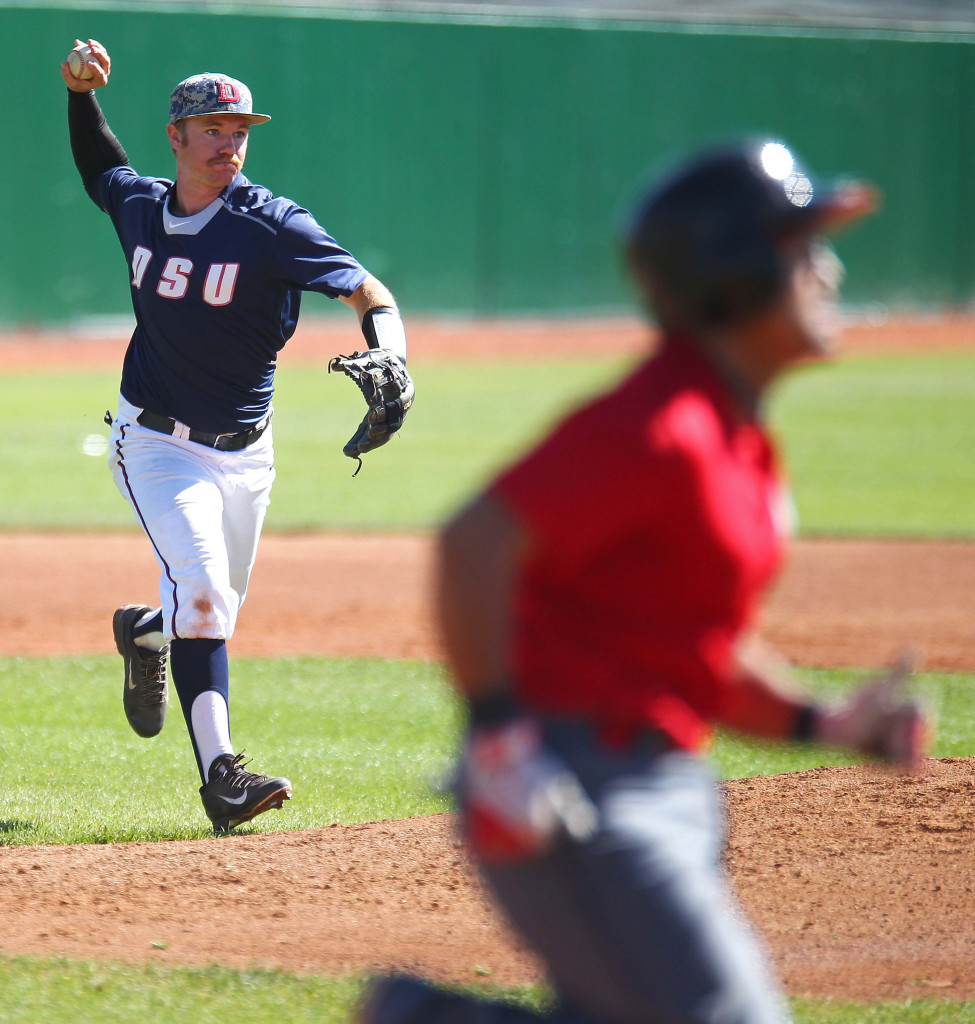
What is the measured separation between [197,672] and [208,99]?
1.74 meters

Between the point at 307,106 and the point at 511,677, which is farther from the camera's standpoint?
the point at 307,106

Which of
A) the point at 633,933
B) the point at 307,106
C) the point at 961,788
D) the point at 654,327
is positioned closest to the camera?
the point at 633,933

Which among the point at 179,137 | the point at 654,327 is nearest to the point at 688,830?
the point at 654,327

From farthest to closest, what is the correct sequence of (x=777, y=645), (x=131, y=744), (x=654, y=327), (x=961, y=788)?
(x=777, y=645)
(x=131, y=744)
(x=961, y=788)
(x=654, y=327)

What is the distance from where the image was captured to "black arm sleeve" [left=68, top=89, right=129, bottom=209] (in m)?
5.21

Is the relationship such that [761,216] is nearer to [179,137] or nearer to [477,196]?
[179,137]

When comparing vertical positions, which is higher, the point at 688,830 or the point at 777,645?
the point at 688,830

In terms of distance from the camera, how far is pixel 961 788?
15.2 ft

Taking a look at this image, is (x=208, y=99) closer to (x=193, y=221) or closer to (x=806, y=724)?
(x=193, y=221)

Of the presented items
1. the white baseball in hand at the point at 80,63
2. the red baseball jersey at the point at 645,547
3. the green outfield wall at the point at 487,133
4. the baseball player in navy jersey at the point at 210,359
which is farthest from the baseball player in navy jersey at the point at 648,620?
the green outfield wall at the point at 487,133

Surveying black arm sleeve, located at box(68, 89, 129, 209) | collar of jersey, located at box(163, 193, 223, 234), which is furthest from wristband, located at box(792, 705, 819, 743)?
black arm sleeve, located at box(68, 89, 129, 209)

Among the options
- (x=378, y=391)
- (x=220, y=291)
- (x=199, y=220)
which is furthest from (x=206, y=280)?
(x=378, y=391)

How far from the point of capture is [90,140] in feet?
17.1

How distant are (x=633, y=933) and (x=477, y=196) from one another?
2394cm
